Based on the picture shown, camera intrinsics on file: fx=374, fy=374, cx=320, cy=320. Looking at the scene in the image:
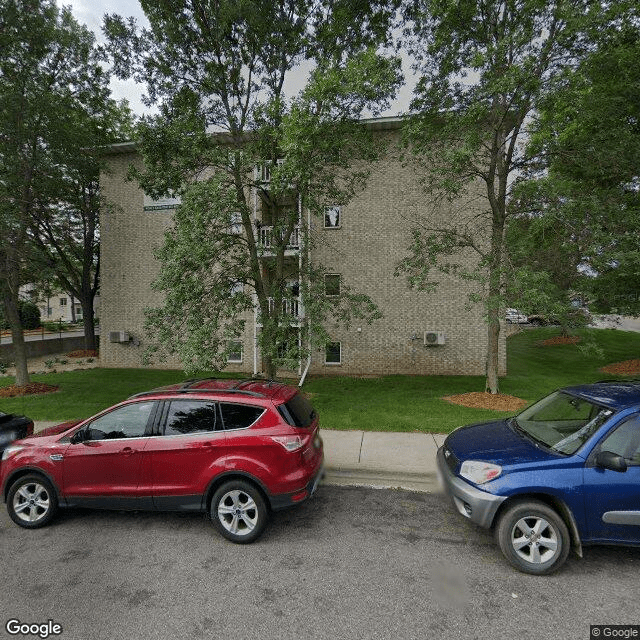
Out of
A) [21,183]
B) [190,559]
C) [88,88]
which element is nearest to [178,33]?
[88,88]

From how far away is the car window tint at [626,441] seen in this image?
3441 millimetres

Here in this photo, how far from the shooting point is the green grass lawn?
8.09m

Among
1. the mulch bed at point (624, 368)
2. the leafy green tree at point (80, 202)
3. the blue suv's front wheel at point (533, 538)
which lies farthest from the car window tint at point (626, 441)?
the mulch bed at point (624, 368)

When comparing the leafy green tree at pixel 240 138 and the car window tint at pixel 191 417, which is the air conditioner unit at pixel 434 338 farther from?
the car window tint at pixel 191 417

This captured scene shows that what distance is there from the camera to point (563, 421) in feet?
14.1

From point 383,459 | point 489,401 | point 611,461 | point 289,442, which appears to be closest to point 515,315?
point 489,401

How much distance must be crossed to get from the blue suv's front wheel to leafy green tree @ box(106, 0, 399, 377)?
5.19m

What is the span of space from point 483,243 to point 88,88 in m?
14.3

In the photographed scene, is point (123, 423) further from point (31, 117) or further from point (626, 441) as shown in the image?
point (31, 117)

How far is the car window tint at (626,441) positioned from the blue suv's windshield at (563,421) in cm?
14

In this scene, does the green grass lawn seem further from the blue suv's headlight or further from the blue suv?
the blue suv

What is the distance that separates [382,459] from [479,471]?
7.86 ft

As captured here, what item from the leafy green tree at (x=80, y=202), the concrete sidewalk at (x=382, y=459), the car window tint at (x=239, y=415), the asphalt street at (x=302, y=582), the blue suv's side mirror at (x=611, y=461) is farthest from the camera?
the leafy green tree at (x=80, y=202)

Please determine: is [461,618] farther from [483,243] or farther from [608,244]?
[483,243]
